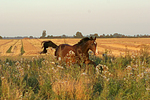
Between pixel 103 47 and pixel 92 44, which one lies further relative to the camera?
pixel 103 47

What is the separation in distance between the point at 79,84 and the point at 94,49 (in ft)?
12.9

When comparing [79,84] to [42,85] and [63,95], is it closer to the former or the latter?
[63,95]

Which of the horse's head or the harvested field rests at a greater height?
the horse's head

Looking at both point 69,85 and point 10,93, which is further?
point 69,85

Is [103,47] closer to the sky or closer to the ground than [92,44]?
closer to the ground

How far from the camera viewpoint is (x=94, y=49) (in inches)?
356

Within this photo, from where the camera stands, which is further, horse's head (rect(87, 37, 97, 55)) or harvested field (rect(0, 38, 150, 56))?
harvested field (rect(0, 38, 150, 56))

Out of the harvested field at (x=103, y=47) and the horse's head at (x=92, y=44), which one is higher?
the horse's head at (x=92, y=44)

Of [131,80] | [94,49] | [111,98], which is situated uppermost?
[94,49]

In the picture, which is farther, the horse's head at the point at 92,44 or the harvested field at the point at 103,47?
the harvested field at the point at 103,47

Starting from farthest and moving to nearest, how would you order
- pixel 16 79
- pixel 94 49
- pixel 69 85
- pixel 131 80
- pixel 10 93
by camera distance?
pixel 94 49 → pixel 16 79 → pixel 131 80 → pixel 69 85 → pixel 10 93

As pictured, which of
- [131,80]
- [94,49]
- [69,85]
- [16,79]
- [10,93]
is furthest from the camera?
[94,49]

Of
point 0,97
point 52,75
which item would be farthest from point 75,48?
point 0,97

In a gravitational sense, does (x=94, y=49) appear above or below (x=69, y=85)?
above
